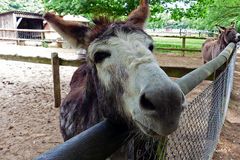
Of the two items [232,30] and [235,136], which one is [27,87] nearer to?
[235,136]

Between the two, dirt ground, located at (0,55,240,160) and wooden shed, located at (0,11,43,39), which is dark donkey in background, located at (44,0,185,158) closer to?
dirt ground, located at (0,55,240,160)

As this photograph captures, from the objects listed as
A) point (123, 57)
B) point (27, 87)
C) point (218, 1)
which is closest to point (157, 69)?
point (123, 57)

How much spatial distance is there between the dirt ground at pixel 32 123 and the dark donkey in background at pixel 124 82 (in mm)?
1325

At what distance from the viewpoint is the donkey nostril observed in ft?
3.69

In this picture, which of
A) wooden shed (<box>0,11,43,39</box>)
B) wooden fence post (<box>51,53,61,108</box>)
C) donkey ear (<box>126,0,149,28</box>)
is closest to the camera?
donkey ear (<box>126,0,149,28</box>)

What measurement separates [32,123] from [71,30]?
10.2 ft

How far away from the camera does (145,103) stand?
45.7 inches

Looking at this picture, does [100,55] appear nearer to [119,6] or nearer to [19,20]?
[119,6]

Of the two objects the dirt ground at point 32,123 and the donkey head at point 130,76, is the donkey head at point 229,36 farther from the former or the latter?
the donkey head at point 130,76

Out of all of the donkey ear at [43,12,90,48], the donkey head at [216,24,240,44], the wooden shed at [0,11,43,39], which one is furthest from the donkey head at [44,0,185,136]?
the wooden shed at [0,11,43,39]

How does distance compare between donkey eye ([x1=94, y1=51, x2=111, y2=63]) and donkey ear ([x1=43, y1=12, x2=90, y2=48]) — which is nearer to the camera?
donkey eye ([x1=94, y1=51, x2=111, y2=63])

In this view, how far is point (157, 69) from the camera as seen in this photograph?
50.1 inches

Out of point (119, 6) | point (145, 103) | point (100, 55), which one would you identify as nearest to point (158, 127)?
point (145, 103)

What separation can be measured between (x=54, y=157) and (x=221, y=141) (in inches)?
170
